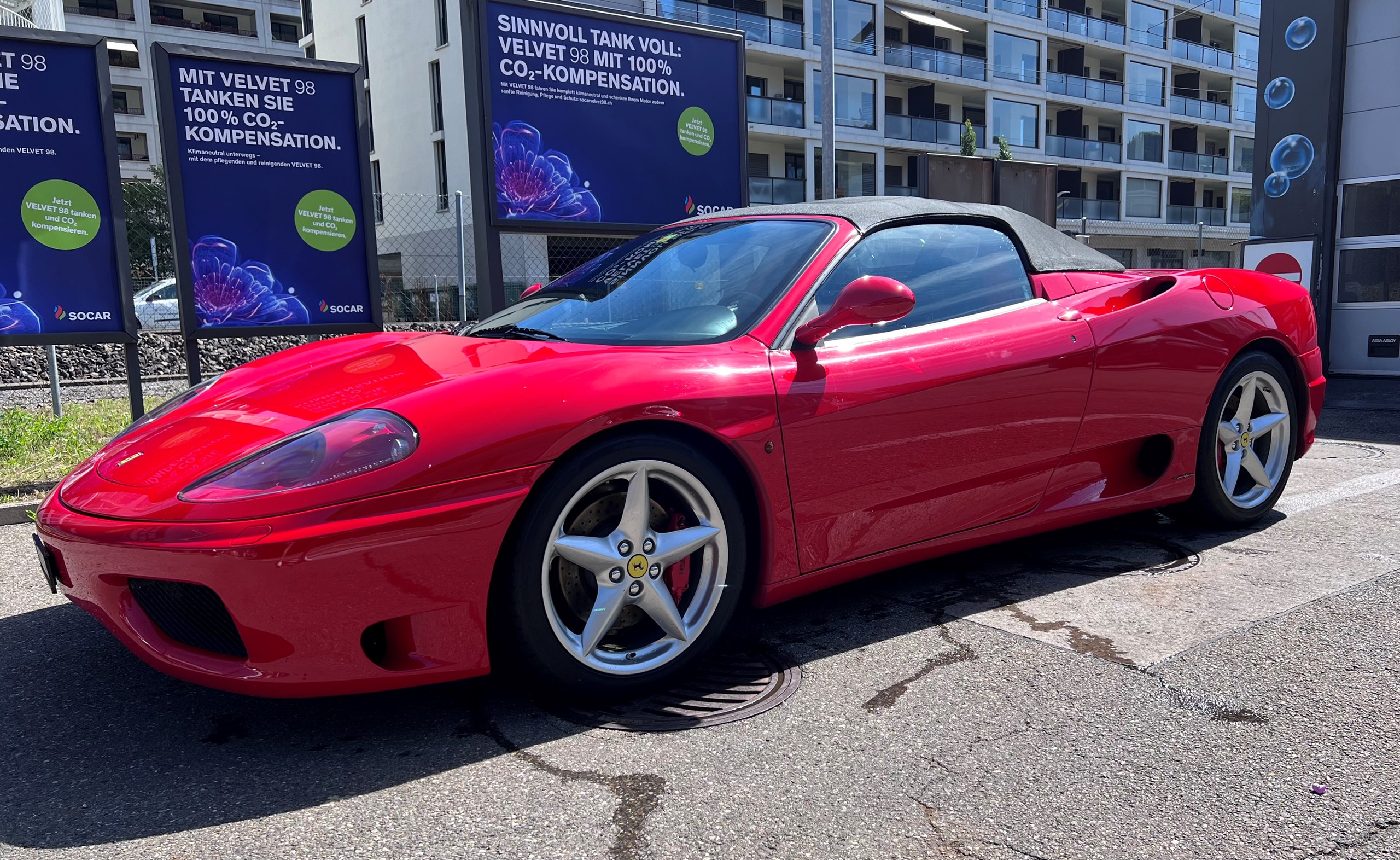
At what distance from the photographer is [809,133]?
3472cm

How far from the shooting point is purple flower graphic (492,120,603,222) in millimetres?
6902

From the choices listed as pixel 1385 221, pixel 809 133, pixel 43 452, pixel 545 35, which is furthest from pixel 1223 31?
pixel 43 452

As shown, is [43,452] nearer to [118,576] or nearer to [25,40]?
[25,40]

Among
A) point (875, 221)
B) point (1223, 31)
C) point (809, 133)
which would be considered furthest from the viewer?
point (1223, 31)

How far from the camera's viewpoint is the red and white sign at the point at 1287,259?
439 inches

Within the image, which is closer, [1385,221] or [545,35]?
[545,35]

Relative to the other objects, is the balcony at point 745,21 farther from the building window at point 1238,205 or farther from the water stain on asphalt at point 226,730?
the water stain on asphalt at point 226,730

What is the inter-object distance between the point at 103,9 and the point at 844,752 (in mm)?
51065

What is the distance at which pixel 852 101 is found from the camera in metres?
36.0

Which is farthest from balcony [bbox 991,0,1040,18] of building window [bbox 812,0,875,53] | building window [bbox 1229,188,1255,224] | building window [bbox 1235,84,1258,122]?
building window [bbox 1229,188,1255,224]

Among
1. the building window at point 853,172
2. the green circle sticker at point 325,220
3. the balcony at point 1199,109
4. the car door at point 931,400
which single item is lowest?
the car door at point 931,400

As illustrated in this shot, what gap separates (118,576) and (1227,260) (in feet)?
188

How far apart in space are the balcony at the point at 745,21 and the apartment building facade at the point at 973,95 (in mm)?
58

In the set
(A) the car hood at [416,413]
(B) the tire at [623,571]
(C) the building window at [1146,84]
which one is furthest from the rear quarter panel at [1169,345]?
(C) the building window at [1146,84]
